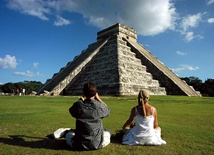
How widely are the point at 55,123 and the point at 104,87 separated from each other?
14.8 m

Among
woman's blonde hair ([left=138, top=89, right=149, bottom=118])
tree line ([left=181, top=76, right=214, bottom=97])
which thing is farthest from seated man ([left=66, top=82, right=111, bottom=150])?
tree line ([left=181, top=76, right=214, bottom=97])

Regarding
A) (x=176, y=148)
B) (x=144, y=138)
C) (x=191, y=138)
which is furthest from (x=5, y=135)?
(x=191, y=138)

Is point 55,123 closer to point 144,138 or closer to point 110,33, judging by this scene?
point 144,138

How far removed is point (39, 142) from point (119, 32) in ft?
91.4

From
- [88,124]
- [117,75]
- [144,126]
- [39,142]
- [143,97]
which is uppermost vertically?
[117,75]

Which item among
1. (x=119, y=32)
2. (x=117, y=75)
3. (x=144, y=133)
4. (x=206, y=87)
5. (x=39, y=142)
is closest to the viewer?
(x=144, y=133)

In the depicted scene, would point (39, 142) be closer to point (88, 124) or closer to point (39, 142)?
point (39, 142)

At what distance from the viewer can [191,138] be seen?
5246mm

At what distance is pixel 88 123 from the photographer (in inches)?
171

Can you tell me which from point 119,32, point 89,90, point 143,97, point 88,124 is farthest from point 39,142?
point 119,32

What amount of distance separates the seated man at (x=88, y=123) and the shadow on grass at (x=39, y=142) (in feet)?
0.89

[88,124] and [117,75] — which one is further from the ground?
[117,75]

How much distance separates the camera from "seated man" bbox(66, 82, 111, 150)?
14.0 ft

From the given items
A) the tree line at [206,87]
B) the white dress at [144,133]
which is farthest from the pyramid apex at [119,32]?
the white dress at [144,133]
